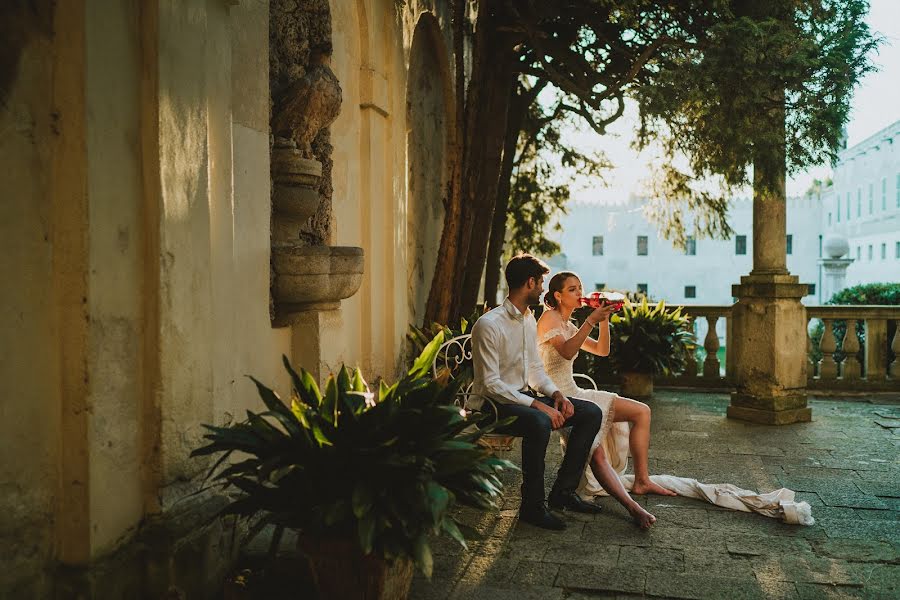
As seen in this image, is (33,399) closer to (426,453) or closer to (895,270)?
(426,453)

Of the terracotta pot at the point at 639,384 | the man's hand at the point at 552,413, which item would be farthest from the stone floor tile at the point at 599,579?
the terracotta pot at the point at 639,384

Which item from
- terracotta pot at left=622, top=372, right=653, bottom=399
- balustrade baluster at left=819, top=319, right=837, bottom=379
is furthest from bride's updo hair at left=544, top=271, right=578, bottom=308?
balustrade baluster at left=819, top=319, right=837, bottom=379

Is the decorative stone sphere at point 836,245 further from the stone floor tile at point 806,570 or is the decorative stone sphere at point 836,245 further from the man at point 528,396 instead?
the stone floor tile at point 806,570

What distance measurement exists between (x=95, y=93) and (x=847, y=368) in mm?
9287

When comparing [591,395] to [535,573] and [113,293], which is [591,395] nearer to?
[535,573]

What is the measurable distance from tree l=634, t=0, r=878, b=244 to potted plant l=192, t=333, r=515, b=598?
4.82 meters

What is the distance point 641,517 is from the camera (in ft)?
15.7

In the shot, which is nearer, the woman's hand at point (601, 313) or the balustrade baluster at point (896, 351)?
the woman's hand at point (601, 313)

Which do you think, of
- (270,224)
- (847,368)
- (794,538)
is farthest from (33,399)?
(847,368)

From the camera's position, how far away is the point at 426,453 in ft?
10.9

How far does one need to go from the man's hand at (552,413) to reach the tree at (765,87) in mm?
3519

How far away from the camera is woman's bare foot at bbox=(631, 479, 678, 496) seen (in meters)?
5.47

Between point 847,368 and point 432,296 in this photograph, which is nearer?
point 432,296

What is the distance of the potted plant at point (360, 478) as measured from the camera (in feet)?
10.3
